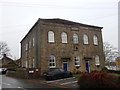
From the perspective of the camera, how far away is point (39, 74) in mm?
22609

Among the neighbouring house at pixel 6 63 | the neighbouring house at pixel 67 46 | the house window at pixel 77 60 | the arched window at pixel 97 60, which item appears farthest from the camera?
the neighbouring house at pixel 6 63

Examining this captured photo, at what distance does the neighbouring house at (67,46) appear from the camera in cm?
2345

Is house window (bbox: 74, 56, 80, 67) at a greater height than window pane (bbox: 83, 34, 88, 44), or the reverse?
window pane (bbox: 83, 34, 88, 44)

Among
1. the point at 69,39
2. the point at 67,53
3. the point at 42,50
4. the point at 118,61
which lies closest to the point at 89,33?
the point at 69,39

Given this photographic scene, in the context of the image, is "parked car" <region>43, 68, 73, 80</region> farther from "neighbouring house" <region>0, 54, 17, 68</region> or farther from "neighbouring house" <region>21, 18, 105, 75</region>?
"neighbouring house" <region>0, 54, 17, 68</region>

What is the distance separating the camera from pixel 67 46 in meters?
25.3

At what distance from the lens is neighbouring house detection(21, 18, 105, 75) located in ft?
76.9

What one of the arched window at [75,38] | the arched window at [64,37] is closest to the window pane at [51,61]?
the arched window at [64,37]

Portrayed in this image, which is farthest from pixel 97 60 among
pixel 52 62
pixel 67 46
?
pixel 52 62

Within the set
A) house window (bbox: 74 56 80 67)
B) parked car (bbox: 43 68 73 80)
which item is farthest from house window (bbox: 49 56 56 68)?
house window (bbox: 74 56 80 67)

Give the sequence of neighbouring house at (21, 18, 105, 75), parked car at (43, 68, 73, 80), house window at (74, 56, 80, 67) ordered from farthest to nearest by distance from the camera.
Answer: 1. house window at (74, 56, 80, 67)
2. neighbouring house at (21, 18, 105, 75)
3. parked car at (43, 68, 73, 80)

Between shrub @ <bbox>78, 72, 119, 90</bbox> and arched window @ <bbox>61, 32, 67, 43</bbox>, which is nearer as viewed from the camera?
shrub @ <bbox>78, 72, 119, 90</bbox>

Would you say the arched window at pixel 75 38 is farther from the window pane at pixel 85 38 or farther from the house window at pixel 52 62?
the house window at pixel 52 62

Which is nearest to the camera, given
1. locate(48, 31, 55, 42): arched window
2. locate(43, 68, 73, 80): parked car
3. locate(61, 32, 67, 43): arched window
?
locate(43, 68, 73, 80): parked car
